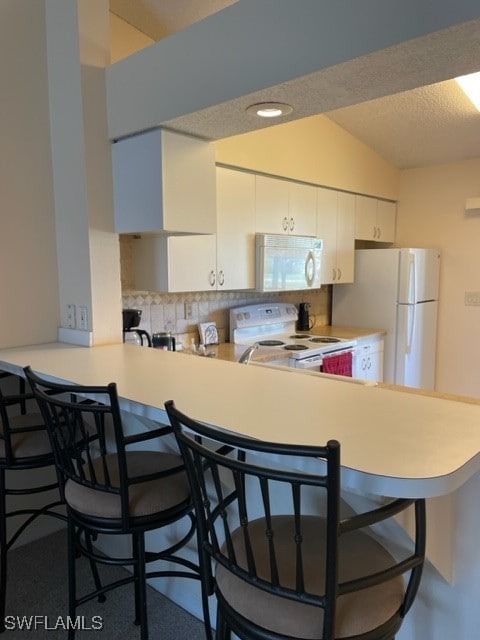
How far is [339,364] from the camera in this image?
138 inches

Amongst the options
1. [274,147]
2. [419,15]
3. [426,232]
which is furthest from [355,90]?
[426,232]

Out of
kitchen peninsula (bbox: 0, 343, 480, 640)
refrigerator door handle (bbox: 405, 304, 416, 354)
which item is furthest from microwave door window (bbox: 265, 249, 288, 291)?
kitchen peninsula (bbox: 0, 343, 480, 640)

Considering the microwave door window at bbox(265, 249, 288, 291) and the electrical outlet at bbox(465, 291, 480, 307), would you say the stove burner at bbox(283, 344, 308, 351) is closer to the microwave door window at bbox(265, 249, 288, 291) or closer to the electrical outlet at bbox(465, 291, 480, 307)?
the microwave door window at bbox(265, 249, 288, 291)

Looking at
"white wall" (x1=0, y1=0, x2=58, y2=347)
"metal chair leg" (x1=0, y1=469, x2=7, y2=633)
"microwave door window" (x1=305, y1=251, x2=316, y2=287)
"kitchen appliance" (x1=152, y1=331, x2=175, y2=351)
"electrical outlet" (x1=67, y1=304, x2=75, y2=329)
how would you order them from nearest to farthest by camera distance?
"metal chair leg" (x1=0, y1=469, x2=7, y2=633) < "white wall" (x1=0, y1=0, x2=58, y2=347) < "electrical outlet" (x1=67, y1=304, x2=75, y2=329) < "kitchen appliance" (x1=152, y1=331, x2=175, y2=351) < "microwave door window" (x1=305, y1=251, x2=316, y2=287)

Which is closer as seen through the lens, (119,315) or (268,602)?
(268,602)

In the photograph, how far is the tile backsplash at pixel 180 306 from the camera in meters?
2.89

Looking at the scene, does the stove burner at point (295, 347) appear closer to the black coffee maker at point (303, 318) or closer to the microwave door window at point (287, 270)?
the microwave door window at point (287, 270)

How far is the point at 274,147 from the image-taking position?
3.27 meters

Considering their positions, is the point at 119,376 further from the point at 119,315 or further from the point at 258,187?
the point at 258,187

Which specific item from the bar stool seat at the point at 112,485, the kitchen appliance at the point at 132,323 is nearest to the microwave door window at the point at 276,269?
the kitchen appliance at the point at 132,323

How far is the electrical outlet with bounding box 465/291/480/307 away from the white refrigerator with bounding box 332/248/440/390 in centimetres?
27

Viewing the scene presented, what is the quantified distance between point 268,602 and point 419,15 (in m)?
1.49

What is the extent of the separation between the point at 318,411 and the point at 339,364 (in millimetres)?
2369

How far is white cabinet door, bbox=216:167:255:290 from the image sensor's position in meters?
3.00
